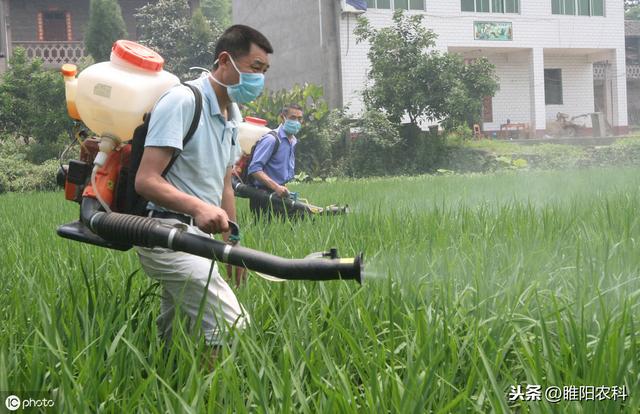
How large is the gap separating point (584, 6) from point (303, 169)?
10.3 metres

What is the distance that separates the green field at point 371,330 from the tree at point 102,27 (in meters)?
17.6

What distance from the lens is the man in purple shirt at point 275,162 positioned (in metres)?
5.69

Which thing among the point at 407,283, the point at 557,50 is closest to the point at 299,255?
the point at 407,283

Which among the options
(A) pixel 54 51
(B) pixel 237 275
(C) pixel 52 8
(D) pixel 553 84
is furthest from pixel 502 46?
(B) pixel 237 275

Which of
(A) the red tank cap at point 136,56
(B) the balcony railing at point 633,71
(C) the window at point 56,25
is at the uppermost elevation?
(C) the window at point 56,25

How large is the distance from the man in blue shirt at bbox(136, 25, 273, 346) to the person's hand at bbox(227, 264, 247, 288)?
36 centimetres

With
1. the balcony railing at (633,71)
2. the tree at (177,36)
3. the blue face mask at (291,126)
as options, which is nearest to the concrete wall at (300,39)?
the tree at (177,36)

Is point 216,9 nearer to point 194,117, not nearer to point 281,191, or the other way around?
point 281,191

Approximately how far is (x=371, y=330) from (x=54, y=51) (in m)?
22.1

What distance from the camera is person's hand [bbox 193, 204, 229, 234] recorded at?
2307 millimetres

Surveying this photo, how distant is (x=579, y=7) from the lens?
22.2m

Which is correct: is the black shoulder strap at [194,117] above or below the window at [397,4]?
below

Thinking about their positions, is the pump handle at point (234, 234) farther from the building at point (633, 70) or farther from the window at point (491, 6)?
the building at point (633, 70)

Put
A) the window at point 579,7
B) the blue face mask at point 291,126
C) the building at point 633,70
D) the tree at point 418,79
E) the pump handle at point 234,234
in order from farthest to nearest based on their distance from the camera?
1. the building at point 633,70
2. the window at point 579,7
3. the tree at point 418,79
4. the blue face mask at point 291,126
5. the pump handle at point 234,234
